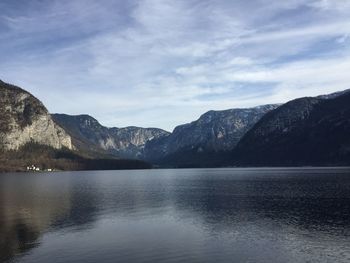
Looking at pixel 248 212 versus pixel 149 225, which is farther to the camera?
pixel 248 212

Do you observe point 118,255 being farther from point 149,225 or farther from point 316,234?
point 316,234

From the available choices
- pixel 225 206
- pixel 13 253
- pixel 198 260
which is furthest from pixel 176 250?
pixel 225 206

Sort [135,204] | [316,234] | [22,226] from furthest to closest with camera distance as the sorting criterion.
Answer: [135,204] → [22,226] → [316,234]

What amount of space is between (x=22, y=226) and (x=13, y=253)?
26.7 m

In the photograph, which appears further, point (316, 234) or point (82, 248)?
point (316, 234)

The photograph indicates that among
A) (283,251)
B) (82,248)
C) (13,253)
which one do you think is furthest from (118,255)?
(283,251)

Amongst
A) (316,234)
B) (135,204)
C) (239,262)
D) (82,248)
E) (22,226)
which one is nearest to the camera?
(239,262)

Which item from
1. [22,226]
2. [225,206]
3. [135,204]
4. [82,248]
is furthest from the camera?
[135,204]

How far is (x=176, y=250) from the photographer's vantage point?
6912 centimetres

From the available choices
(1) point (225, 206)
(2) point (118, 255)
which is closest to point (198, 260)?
(2) point (118, 255)

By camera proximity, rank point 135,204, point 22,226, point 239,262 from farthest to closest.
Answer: point 135,204 < point 22,226 < point 239,262

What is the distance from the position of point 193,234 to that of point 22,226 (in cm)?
3721

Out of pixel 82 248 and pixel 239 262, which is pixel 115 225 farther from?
pixel 239 262

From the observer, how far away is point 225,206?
126375mm
